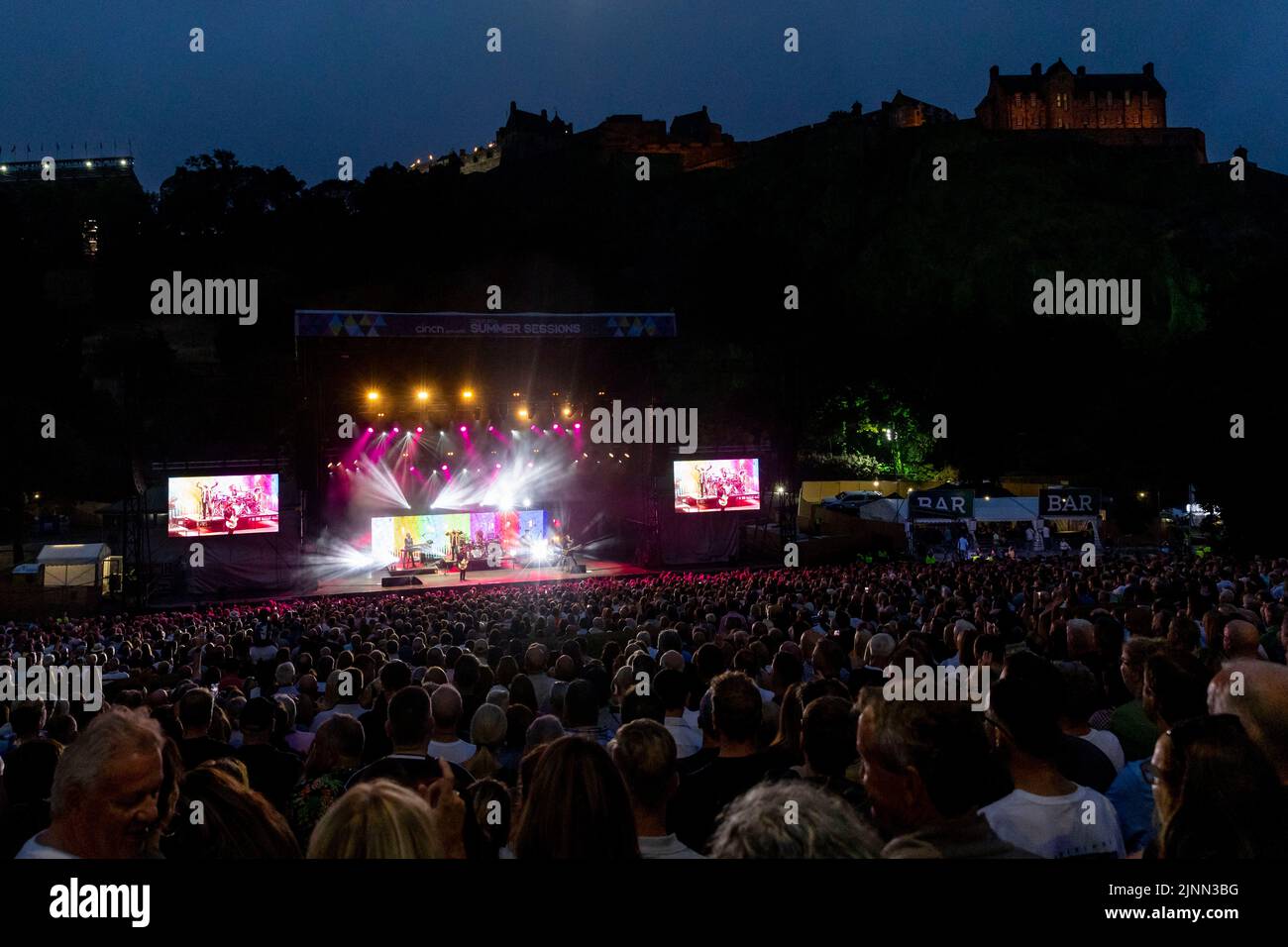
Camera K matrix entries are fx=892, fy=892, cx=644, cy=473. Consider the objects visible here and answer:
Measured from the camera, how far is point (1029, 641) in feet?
24.0

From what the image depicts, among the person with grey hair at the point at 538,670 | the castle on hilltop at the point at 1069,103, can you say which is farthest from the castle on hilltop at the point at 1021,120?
the person with grey hair at the point at 538,670

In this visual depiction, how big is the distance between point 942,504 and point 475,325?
545 inches

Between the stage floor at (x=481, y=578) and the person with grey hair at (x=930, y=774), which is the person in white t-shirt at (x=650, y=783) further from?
the stage floor at (x=481, y=578)

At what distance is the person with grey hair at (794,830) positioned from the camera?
1940 millimetres

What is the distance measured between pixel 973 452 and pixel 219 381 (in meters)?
39.2

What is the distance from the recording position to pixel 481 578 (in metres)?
27.7

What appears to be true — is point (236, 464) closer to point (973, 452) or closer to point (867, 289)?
point (973, 452)

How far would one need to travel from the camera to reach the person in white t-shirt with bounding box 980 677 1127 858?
2945mm

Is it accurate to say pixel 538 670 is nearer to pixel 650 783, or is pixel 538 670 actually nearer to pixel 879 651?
pixel 879 651

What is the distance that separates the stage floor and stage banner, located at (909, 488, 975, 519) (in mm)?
8162

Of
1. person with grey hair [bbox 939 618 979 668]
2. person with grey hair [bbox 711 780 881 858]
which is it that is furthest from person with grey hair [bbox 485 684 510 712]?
person with grey hair [bbox 711 780 881 858]

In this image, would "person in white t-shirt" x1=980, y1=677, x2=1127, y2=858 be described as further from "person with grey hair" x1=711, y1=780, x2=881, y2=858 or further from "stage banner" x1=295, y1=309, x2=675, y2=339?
"stage banner" x1=295, y1=309, x2=675, y2=339

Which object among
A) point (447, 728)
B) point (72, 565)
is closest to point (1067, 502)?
point (447, 728)

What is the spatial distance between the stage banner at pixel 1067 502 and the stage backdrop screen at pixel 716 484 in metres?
8.63
